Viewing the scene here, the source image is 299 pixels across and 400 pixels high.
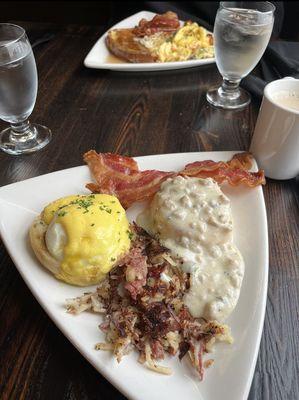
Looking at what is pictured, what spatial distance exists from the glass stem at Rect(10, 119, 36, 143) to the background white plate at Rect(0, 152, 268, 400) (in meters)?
0.36

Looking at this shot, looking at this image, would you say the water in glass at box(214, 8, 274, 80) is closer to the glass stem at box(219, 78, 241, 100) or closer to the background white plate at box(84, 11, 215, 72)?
the glass stem at box(219, 78, 241, 100)

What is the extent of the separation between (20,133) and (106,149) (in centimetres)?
33

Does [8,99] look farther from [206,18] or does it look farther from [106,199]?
[206,18]

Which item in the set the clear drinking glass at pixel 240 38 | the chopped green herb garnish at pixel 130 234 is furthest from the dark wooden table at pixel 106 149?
the chopped green herb garnish at pixel 130 234

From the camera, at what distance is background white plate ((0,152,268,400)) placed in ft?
2.25

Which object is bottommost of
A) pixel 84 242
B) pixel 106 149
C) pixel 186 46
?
pixel 106 149

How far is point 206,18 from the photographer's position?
238 centimetres

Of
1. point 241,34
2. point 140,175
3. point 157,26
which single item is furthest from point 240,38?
point 140,175

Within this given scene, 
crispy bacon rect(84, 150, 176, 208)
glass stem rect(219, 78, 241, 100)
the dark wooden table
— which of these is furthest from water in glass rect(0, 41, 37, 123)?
glass stem rect(219, 78, 241, 100)

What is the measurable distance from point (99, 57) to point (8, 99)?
682 millimetres

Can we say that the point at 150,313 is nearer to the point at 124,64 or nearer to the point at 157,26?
the point at 124,64

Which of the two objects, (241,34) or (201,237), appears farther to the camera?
(241,34)

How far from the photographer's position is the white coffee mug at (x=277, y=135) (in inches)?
41.8

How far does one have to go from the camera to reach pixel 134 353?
740 mm
